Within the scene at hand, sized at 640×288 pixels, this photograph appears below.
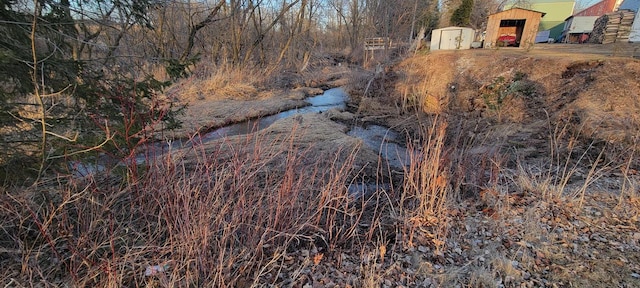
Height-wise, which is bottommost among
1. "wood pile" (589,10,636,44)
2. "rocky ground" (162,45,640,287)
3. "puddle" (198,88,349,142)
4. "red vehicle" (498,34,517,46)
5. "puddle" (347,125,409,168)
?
"puddle" (347,125,409,168)

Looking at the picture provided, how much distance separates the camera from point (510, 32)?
13.3m

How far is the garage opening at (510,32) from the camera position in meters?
13.0

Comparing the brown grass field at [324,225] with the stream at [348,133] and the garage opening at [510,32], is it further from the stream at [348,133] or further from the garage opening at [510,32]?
the garage opening at [510,32]

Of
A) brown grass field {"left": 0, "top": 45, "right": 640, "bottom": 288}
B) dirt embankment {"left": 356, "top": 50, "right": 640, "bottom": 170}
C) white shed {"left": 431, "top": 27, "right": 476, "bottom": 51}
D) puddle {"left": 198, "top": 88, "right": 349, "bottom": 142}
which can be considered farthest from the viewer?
white shed {"left": 431, "top": 27, "right": 476, "bottom": 51}

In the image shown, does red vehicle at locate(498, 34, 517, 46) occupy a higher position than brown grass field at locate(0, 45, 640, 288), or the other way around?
red vehicle at locate(498, 34, 517, 46)

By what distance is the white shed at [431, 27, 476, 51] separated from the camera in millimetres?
13219

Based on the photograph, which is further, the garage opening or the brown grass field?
the garage opening

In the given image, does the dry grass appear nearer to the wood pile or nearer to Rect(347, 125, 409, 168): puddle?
Rect(347, 125, 409, 168): puddle

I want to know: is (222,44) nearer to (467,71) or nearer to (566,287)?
(467,71)

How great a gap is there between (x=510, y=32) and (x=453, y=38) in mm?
2519

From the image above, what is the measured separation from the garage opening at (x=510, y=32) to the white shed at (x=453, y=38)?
1.24 metres

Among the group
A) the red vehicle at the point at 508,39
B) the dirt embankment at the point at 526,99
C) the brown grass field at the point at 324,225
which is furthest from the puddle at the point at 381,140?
the red vehicle at the point at 508,39

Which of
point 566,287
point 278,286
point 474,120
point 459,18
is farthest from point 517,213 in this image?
point 459,18

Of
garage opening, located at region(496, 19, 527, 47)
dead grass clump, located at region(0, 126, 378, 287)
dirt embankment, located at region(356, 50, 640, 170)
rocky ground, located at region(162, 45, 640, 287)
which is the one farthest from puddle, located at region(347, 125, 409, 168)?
garage opening, located at region(496, 19, 527, 47)
